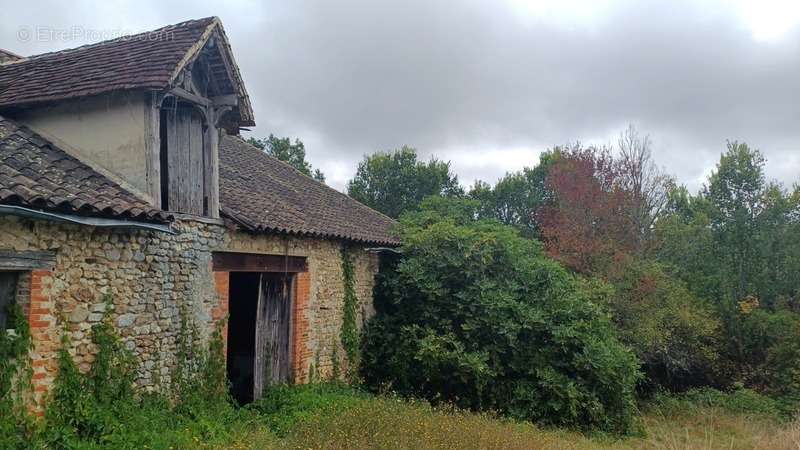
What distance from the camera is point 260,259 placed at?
9414 millimetres

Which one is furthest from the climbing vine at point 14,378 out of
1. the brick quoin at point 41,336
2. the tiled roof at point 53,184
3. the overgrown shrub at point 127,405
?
the tiled roof at point 53,184

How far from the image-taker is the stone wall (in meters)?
5.80

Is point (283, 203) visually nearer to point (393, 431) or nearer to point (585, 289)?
point (393, 431)

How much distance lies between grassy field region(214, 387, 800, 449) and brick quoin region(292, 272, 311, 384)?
0.47 m

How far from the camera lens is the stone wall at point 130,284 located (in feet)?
19.0

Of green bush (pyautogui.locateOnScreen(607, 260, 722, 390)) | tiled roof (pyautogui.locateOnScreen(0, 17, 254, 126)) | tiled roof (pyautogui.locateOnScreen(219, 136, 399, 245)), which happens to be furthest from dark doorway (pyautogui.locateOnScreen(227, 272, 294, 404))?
green bush (pyautogui.locateOnScreen(607, 260, 722, 390))

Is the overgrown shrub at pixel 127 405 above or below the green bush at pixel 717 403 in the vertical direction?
above

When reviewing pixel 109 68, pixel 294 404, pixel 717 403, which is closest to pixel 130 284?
pixel 109 68

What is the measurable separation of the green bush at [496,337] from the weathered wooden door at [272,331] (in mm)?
2470

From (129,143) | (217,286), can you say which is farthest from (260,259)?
(129,143)

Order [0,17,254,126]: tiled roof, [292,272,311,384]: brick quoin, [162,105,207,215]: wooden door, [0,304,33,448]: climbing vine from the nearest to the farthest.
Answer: [0,304,33,448]: climbing vine
[0,17,254,126]: tiled roof
[162,105,207,215]: wooden door
[292,272,311,384]: brick quoin

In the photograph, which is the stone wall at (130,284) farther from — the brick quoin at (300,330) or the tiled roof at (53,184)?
the tiled roof at (53,184)

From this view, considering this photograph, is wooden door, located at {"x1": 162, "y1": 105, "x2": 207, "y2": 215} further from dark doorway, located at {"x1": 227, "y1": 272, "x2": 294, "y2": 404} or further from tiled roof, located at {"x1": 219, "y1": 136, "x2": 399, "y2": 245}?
dark doorway, located at {"x1": 227, "y1": 272, "x2": 294, "y2": 404}

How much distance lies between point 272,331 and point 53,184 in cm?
480
